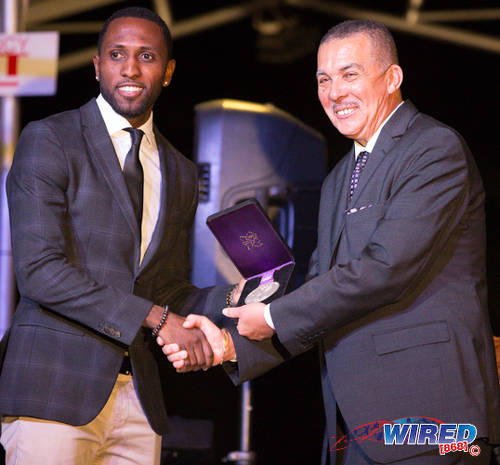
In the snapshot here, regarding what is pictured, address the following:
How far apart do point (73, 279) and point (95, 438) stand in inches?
16.6

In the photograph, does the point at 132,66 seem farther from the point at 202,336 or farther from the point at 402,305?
the point at 402,305

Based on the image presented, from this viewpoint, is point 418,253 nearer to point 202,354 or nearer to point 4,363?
point 202,354

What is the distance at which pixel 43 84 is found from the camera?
334 cm

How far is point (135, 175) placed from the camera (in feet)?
6.54

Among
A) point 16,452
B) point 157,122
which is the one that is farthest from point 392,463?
point 157,122

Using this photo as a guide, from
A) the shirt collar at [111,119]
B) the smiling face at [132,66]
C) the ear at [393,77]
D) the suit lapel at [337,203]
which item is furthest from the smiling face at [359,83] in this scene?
the shirt collar at [111,119]

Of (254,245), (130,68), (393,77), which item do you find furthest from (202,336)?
(393,77)

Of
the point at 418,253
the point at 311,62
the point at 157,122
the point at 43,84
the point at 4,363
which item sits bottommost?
the point at 4,363

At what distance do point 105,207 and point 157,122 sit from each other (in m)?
3.47

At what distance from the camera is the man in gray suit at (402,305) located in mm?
1708

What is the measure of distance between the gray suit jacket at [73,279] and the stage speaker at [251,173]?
932mm

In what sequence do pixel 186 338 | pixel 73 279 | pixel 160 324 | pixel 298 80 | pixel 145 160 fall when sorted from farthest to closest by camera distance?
pixel 298 80 → pixel 145 160 → pixel 186 338 → pixel 160 324 → pixel 73 279

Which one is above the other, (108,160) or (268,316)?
(108,160)

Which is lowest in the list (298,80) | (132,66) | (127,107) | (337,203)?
(337,203)
